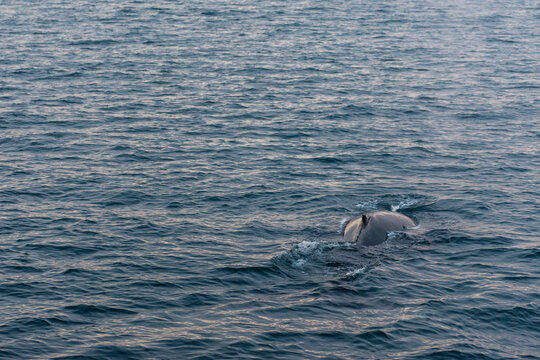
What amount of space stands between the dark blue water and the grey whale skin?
1.68 feet

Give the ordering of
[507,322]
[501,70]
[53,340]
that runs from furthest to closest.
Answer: [501,70] < [507,322] < [53,340]

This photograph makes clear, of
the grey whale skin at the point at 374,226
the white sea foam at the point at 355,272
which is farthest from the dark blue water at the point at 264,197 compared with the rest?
the grey whale skin at the point at 374,226

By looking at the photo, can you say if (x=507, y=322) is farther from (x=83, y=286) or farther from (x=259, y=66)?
(x=259, y=66)

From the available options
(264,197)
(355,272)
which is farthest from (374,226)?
(264,197)

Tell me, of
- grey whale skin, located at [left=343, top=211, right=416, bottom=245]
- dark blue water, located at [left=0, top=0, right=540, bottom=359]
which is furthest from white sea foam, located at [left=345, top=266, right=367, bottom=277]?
grey whale skin, located at [left=343, top=211, right=416, bottom=245]

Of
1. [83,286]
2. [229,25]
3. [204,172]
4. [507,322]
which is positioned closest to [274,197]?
[204,172]

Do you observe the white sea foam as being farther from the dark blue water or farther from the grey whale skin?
the grey whale skin

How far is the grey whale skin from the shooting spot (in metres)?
25.9

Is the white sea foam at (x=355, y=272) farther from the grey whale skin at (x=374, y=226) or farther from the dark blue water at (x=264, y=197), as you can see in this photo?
the grey whale skin at (x=374, y=226)

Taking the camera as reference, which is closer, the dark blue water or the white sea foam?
the dark blue water

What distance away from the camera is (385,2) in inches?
3519

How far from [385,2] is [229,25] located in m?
26.7

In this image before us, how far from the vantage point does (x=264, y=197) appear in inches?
1232

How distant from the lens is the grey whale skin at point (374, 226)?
2594 cm
